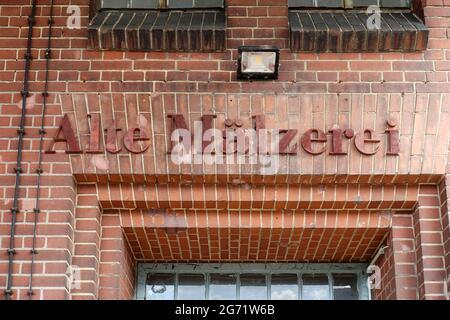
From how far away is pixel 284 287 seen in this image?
6668mm

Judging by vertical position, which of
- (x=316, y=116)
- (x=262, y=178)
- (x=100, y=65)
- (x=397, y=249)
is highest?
Result: (x=100, y=65)

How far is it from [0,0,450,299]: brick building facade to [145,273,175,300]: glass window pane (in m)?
0.44

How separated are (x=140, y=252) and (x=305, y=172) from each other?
1479mm

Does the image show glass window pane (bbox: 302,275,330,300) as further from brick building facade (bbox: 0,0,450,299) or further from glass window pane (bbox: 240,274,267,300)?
brick building facade (bbox: 0,0,450,299)

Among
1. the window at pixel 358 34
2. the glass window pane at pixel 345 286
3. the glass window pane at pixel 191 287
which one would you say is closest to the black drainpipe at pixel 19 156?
the glass window pane at pixel 191 287

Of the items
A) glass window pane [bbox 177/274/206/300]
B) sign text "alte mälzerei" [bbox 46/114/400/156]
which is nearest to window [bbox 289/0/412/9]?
sign text "alte mälzerei" [bbox 46/114/400/156]

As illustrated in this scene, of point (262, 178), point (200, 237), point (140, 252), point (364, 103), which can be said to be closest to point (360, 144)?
point (364, 103)

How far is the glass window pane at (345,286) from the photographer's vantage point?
664 centimetres

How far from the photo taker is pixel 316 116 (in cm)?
590

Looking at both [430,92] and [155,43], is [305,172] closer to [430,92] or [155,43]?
[430,92]

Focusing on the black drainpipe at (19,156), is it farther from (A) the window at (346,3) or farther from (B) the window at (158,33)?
(A) the window at (346,3)

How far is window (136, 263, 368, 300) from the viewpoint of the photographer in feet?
21.8

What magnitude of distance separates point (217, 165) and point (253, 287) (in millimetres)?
1263

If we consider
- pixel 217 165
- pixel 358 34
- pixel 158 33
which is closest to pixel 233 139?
pixel 217 165
